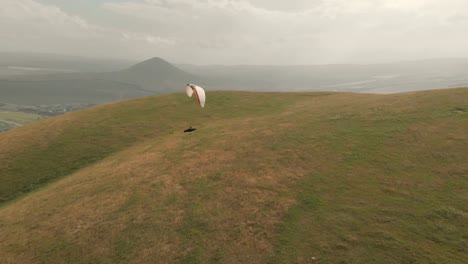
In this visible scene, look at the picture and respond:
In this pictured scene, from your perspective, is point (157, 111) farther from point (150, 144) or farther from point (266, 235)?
point (266, 235)

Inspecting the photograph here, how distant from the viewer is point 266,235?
1461 centimetres

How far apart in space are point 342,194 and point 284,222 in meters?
4.44

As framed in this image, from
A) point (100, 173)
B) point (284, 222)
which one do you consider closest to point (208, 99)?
point (100, 173)

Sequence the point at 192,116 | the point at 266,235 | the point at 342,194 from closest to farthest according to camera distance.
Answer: the point at 266,235 < the point at 342,194 < the point at 192,116

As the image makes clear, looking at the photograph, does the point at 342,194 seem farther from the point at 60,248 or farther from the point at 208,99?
the point at 208,99

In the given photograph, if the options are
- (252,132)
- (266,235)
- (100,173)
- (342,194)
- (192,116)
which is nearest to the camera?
(266,235)

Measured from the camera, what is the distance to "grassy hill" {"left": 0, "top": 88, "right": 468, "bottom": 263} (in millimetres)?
13930

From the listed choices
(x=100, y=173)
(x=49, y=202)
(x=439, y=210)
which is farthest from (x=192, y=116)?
(x=439, y=210)

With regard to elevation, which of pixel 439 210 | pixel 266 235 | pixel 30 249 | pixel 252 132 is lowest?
pixel 30 249

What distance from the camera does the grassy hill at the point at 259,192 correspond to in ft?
45.7

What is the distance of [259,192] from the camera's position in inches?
715

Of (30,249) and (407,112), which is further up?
(407,112)

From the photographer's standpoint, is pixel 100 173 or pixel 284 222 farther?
pixel 100 173

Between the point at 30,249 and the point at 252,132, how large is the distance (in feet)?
63.8
